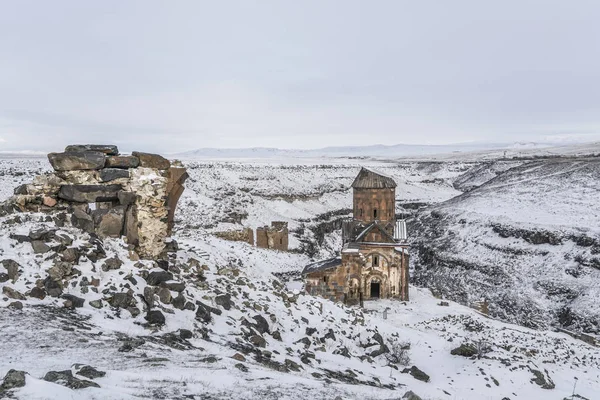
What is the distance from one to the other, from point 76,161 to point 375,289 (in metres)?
20.3

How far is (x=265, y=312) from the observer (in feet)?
36.3

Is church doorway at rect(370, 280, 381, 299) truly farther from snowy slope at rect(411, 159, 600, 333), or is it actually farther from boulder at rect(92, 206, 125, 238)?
boulder at rect(92, 206, 125, 238)

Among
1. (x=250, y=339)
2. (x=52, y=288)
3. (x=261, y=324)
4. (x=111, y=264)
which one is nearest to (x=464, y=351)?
(x=261, y=324)

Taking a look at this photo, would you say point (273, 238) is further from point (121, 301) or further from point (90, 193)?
point (121, 301)

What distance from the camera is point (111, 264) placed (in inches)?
371

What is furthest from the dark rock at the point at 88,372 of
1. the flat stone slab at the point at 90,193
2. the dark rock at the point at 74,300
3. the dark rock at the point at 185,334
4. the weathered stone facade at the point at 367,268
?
the weathered stone facade at the point at 367,268

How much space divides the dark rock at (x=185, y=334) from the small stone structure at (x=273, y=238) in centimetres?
→ 2665

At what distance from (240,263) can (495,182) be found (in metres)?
56.0

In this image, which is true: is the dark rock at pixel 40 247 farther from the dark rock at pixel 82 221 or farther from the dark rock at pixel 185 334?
the dark rock at pixel 185 334

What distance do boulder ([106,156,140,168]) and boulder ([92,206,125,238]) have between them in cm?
111

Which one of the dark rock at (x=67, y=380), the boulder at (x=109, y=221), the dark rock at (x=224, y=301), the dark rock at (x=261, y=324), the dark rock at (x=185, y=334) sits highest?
the boulder at (x=109, y=221)

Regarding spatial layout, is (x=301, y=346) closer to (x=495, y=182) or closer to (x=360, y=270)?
(x=360, y=270)

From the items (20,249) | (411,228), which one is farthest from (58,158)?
(411,228)

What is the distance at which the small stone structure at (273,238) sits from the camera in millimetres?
34969
